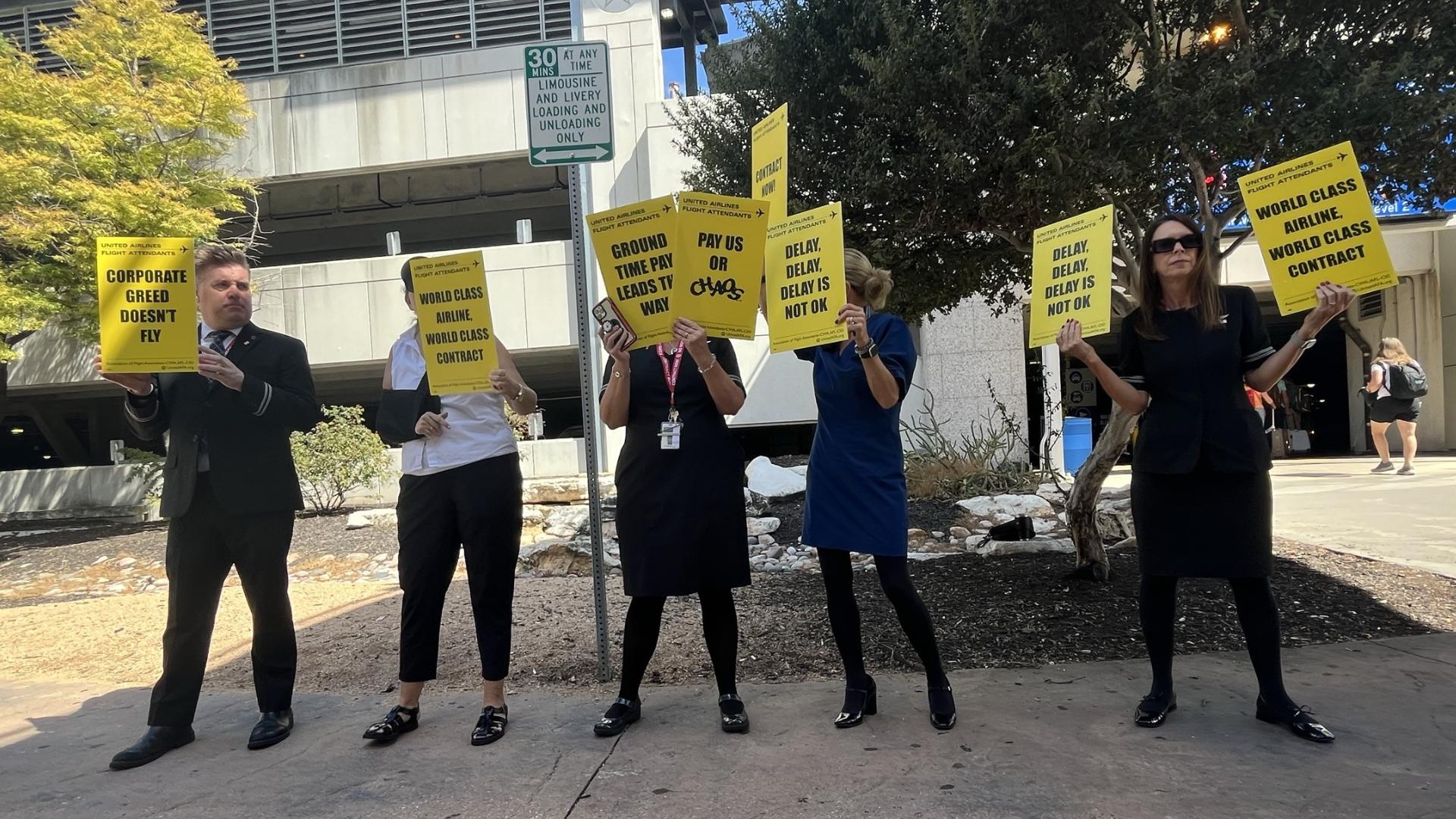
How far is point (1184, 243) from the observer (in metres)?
3.28

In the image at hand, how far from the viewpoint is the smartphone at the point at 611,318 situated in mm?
3320

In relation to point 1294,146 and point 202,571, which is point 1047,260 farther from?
point 202,571

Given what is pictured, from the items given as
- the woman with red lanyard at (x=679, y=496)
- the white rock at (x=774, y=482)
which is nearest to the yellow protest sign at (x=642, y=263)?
the woman with red lanyard at (x=679, y=496)

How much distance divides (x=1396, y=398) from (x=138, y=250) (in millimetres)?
13426

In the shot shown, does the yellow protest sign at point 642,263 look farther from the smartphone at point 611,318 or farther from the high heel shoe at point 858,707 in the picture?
the high heel shoe at point 858,707

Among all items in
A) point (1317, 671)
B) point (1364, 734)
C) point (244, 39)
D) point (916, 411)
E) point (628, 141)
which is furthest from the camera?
point (244, 39)

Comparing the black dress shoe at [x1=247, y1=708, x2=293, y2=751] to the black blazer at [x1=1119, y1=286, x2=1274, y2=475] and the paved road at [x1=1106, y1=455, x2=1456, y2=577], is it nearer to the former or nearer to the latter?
the black blazer at [x1=1119, y1=286, x2=1274, y2=475]

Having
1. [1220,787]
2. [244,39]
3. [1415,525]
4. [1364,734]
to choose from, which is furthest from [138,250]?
[244,39]

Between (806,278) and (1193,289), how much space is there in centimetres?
153

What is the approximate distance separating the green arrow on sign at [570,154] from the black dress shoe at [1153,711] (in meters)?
3.43

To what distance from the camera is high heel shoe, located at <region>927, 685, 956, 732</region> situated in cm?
338

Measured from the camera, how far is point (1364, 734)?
318 cm

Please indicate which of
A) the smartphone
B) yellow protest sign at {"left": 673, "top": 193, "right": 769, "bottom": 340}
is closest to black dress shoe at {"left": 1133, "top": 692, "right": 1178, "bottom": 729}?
yellow protest sign at {"left": 673, "top": 193, "right": 769, "bottom": 340}

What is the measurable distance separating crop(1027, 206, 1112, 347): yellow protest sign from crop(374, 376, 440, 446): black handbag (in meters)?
2.49
